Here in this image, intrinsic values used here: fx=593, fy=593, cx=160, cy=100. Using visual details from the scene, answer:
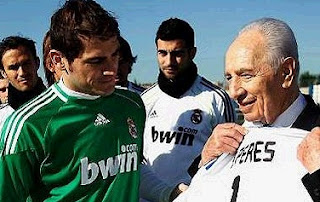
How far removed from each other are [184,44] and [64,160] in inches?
105

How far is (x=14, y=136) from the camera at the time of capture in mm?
2930

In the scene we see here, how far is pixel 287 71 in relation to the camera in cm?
283

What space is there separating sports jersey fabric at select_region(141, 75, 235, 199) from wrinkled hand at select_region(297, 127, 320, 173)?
116 inches

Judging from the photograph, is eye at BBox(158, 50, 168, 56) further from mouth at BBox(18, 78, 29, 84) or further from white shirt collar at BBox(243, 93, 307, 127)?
white shirt collar at BBox(243, 93, 307, 127)

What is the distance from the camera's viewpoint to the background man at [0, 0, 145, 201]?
2.94 metres

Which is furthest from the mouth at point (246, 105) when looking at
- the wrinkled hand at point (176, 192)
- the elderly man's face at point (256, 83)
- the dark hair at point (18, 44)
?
the dark hair at point (18, 44)

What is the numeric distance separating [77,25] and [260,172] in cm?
134

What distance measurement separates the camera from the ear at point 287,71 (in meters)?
2.82

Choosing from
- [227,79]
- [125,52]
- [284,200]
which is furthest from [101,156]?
[125,52]

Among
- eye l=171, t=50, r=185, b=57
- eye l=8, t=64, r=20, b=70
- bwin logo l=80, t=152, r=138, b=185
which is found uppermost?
eye l=171, t=50, r=185, b=57

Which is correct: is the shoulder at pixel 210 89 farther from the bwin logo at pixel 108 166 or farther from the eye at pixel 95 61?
the eye at pixel 95 61

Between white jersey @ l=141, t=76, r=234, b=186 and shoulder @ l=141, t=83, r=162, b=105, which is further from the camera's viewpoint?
shoulder @ l=141, t=83, r=162, b=105

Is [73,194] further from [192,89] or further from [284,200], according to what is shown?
[192,89]

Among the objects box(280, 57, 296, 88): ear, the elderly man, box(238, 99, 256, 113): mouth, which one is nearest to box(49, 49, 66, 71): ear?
the elderly man
